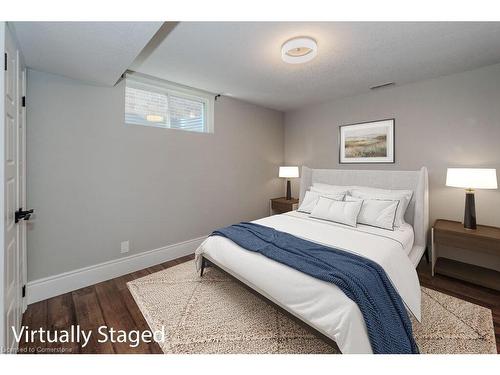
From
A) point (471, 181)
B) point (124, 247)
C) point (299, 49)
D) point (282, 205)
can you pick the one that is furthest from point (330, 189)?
point (124, 247)

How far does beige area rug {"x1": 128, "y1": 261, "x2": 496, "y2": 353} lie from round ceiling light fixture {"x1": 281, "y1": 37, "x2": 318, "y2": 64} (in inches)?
84.3

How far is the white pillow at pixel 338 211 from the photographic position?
102 inches

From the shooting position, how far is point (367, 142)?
344cm

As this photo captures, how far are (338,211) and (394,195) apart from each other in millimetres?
732

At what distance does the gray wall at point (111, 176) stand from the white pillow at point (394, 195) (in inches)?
75.1

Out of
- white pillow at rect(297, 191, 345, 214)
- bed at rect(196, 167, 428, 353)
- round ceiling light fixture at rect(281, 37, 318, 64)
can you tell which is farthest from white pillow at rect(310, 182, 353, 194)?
round ceiling light fixture at rect(281, 37, 318, 64)

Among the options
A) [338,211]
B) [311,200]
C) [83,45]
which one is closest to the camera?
[83,45]

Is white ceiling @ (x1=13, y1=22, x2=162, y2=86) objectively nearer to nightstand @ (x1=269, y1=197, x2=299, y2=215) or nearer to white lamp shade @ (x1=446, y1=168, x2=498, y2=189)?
nightstand @ (x1=269, y1=197, x2=299, y2=215)

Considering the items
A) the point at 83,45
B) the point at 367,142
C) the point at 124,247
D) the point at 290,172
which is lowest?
the point at 124,247

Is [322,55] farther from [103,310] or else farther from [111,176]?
[103,310]

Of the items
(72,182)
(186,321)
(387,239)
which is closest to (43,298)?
(72,182)

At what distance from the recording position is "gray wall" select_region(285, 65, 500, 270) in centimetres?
252

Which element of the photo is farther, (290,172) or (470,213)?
(290,172)
